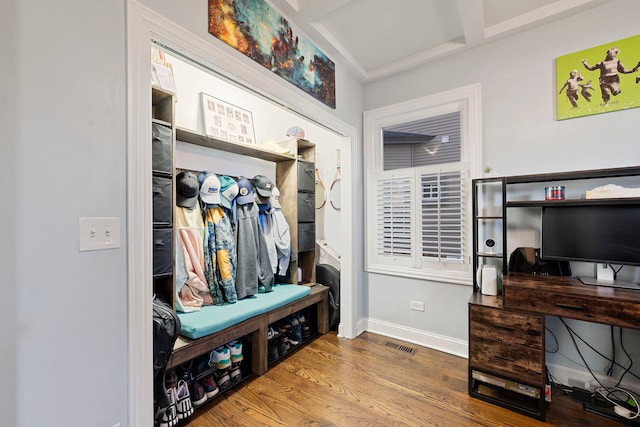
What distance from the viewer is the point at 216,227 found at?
2.23 metres

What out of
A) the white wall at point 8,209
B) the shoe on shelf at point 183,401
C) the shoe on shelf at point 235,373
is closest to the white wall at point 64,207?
the white wall at point 8,209

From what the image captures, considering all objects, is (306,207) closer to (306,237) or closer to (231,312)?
(306,237)


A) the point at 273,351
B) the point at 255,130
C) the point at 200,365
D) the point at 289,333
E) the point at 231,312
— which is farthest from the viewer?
the point at 255,130

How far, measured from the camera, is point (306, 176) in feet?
9.82

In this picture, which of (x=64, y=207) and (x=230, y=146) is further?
(x=230, y=146)

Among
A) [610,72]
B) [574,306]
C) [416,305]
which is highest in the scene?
[610,72]

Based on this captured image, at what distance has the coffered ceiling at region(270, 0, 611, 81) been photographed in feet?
6.34

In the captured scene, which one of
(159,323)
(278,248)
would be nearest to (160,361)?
(159,323)

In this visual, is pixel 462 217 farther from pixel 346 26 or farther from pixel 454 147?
pixel 346 26

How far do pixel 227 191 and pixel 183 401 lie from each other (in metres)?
1.50

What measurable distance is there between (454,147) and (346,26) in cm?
144

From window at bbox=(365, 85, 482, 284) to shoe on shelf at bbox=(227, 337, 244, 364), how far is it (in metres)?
1.56

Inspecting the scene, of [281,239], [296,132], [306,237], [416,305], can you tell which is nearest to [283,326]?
[281,239]

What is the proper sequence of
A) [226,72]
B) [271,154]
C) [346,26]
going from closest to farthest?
[226,72]
[346,26]
[271,154]
